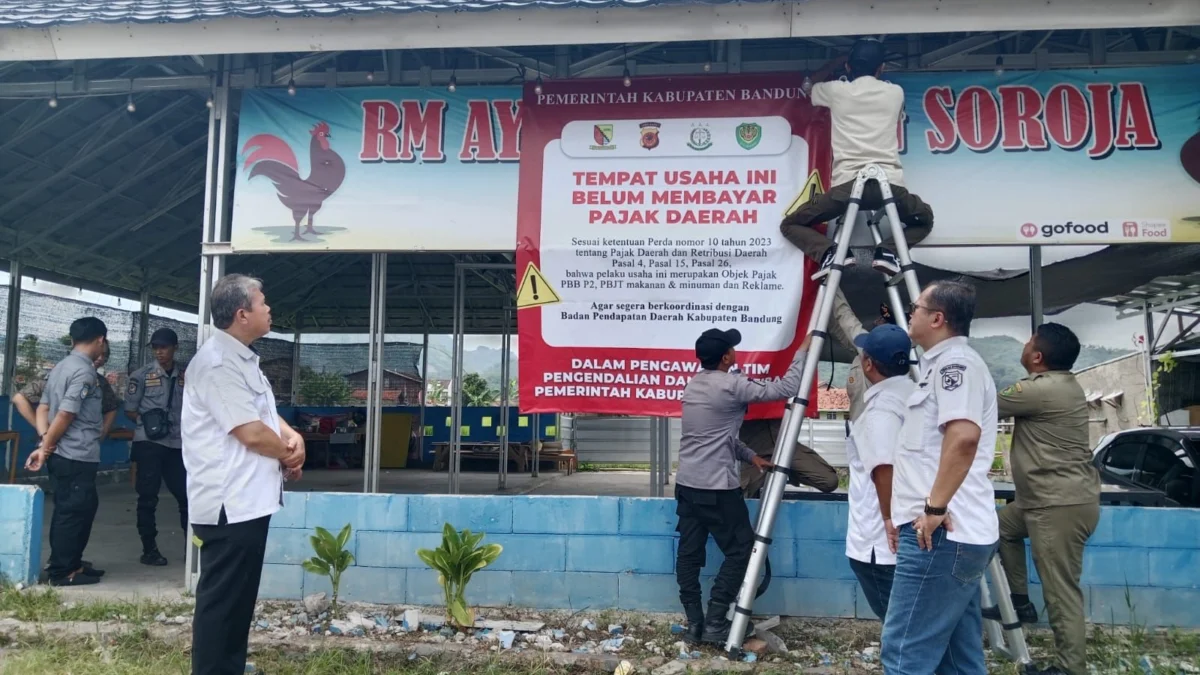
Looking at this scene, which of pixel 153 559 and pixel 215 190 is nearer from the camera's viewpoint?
pixel 215 190

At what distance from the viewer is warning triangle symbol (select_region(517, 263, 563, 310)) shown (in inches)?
194

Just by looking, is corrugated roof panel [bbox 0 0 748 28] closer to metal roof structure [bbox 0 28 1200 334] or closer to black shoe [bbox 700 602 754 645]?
metal roof structure [bbox 0 28 1200 334]

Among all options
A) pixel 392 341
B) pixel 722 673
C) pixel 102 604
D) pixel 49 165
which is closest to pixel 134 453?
pixel 102 604

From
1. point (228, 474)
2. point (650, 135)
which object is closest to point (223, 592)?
point (228, 474)

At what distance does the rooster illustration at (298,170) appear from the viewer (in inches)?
201

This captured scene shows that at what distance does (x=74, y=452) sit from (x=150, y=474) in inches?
24.6

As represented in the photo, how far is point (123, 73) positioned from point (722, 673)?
558 centimetres

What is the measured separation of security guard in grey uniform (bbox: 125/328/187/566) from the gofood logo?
19.2 ft

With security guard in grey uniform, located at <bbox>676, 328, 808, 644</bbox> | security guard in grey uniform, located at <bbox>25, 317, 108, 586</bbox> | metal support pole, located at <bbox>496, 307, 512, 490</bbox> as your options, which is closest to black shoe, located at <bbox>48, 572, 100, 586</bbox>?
security guard in grey uniform, located at <bbox>25, 317, 108, 586</bbox>

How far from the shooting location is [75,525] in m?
5.21

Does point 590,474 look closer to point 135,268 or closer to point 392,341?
point 392,341

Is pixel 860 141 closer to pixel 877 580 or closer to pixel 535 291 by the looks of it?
pixel 535 291

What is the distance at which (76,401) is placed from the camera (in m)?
5.29

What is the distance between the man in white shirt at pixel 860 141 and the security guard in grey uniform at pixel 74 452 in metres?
4.78
